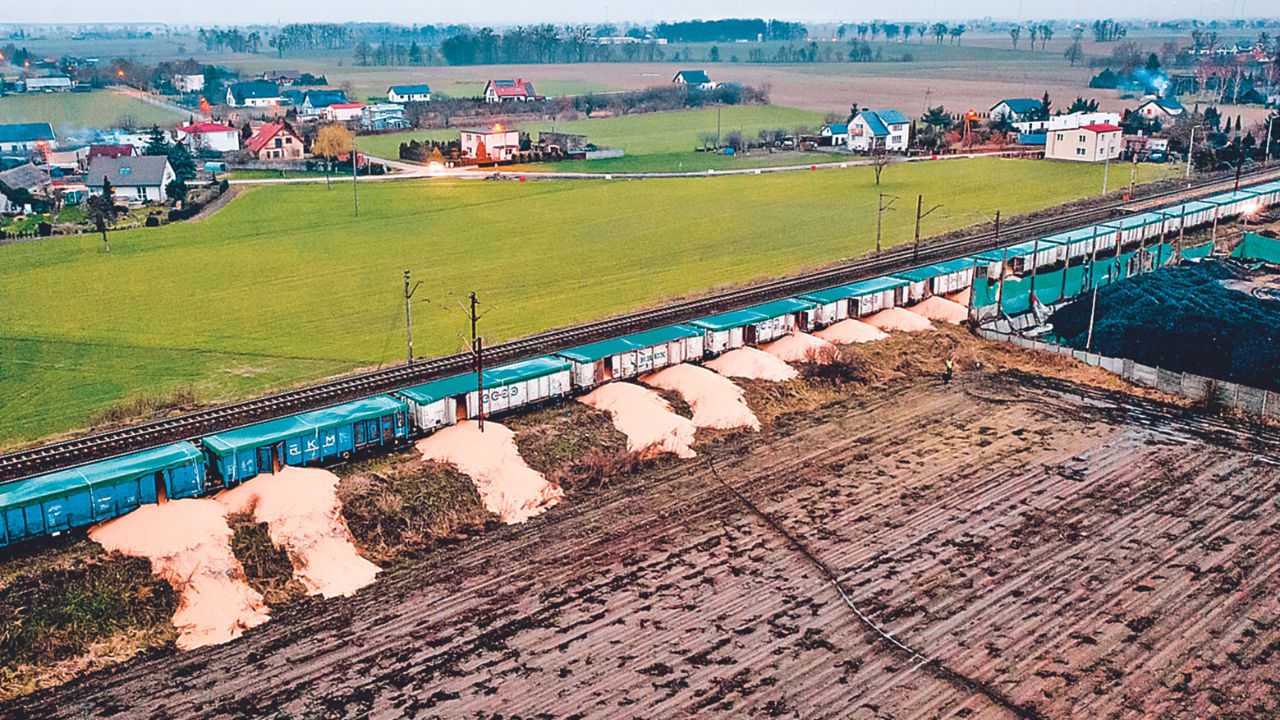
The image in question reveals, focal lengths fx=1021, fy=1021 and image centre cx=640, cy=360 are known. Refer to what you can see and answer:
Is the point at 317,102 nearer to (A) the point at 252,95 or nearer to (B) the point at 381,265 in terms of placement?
(A) the point at 252,95

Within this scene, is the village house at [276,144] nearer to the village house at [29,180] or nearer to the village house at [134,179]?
the village house at [134,179]

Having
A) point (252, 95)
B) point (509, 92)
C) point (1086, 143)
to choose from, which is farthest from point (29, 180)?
point (1086, 143)

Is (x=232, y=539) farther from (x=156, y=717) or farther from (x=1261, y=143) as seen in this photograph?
(x=1261, y=143)

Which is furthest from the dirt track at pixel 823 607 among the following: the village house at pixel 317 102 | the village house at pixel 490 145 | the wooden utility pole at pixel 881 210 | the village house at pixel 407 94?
the village house at pixel 407 94

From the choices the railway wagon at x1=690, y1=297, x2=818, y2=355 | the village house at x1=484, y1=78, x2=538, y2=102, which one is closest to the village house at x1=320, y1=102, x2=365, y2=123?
the village house at x1=484, y1=78, x2=538, y2=102

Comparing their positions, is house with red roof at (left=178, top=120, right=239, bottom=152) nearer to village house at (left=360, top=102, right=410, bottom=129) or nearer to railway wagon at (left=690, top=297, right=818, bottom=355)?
village house at (left=360, top=102, right=410, bottom=129)

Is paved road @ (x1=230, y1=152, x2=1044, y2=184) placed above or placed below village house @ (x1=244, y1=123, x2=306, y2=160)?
below
